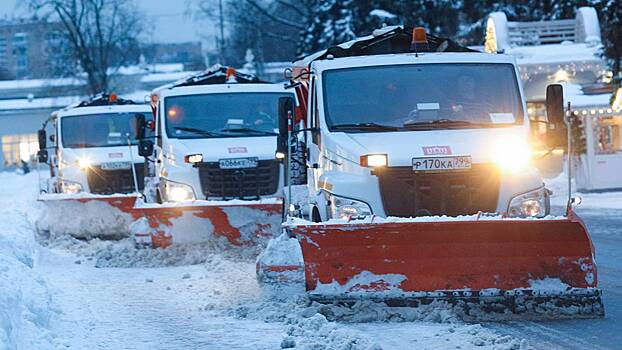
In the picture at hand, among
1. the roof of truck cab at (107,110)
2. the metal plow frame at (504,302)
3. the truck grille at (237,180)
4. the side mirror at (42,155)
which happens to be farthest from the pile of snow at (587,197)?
the metal plow frame at (504,302)

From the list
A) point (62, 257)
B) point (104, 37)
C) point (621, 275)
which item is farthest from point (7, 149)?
point (621, 275)

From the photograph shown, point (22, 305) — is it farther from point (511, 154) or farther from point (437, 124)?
point (511, 154)

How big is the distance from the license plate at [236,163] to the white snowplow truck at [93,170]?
2602 mm

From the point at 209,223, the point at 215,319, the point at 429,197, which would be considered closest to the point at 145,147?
the point at 209,223

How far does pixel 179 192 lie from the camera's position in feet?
45.9

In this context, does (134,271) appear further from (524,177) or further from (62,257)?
(524,177)

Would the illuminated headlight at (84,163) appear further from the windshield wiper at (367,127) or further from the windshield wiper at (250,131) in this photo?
the windshield wiper at (367,127)

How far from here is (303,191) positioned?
480 inches

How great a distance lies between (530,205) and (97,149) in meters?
11.3

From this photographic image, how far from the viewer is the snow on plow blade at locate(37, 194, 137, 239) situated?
632 inches

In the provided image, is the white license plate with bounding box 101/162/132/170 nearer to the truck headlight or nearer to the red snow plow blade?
the red snow plow blade

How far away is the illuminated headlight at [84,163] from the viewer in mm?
18609

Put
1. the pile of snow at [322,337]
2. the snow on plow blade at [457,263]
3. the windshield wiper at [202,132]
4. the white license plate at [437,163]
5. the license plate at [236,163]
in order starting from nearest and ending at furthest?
the pile of snow at [322,337] → the snow on plow blade at [457,263] → the white license plate at [437,163] → the license plate at [236,163] → the windshield wiper at [202,132]

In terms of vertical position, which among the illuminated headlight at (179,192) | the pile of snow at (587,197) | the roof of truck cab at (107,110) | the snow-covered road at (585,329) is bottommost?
the pile of snow at (587,197)
